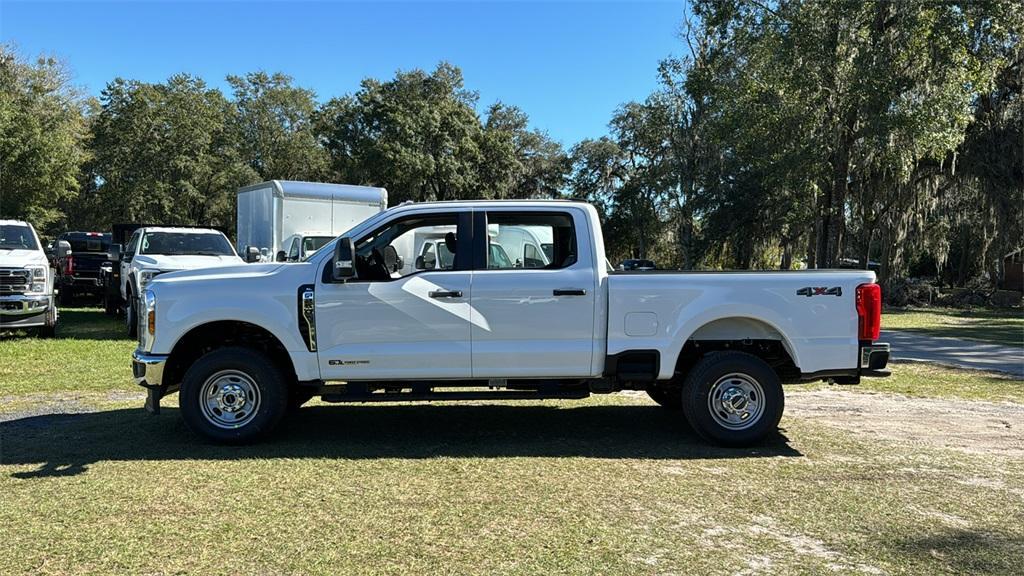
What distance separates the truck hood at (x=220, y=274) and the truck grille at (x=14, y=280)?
7955mm

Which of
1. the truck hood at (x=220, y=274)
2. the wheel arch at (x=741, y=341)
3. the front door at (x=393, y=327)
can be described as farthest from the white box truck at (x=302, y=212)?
the wheel arch at (x=741, y=341)

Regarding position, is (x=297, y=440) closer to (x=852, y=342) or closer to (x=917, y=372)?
(x=852, y=342)

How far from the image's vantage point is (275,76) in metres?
46.3

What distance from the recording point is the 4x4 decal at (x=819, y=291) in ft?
20.4

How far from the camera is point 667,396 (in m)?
7.52

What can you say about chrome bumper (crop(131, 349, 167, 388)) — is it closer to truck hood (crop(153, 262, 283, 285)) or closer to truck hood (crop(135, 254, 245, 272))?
truck hood (crop(153, 262, 283, 285))

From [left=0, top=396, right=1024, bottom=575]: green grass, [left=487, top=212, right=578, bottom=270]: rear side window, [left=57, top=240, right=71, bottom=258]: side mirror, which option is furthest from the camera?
[left=57, top=240, right=71, bottom=258]: side mirror

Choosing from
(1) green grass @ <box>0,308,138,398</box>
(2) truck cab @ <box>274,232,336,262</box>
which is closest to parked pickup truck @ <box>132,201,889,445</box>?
(1) green grass @ <box>0,308,138,398</box>

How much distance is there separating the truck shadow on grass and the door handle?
1.27 meters

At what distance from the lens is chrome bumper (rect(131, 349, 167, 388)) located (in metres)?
6.14

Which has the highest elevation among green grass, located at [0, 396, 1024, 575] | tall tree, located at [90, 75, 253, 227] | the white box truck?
tall tree, located at [90, 75, 253, 227]

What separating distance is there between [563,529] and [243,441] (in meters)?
3.04

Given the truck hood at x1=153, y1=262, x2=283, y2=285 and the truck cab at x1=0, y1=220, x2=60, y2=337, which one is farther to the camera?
the truck cab at x1=0, y1=220, x2=60, y2=337

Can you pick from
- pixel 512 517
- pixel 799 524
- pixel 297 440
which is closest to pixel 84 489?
pixel 297 440
